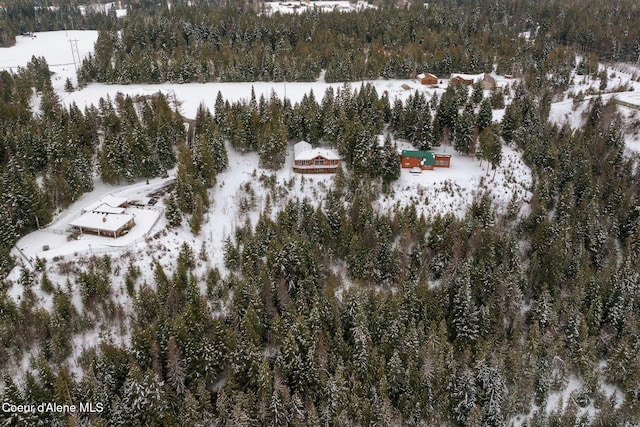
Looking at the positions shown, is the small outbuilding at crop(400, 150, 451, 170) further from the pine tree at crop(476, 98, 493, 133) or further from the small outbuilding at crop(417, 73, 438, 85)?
the small outbuilding at crop(417, 73, 438, 85)

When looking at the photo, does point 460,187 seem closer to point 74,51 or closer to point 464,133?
point 464,133

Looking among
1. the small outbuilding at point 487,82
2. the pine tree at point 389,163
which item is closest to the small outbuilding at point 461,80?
the small outbuilding at point 487,82

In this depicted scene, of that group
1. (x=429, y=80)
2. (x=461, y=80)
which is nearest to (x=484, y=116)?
(x=461, y=80)

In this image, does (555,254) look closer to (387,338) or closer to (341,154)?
(387,338)

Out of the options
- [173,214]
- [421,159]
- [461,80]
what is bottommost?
[173,214]

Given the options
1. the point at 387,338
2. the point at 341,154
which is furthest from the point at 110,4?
the point at 387,338

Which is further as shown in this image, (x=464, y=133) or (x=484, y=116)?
(x=484, y=116)

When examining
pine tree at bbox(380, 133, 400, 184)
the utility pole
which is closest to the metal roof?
pine tree at bbox(380, 133, 400, 184)
